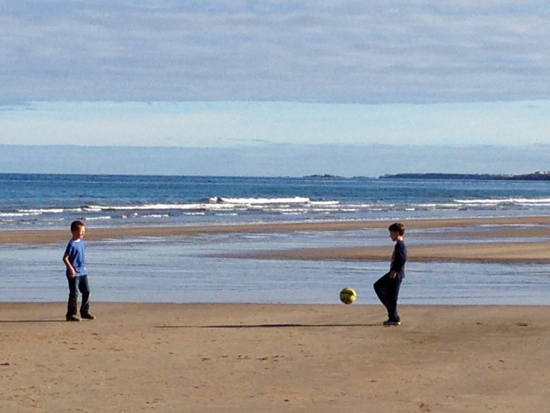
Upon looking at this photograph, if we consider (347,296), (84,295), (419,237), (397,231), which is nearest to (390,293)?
(397,231)

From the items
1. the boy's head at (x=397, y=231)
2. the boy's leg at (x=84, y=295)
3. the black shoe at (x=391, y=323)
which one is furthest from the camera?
the boy's leg at (x=84, y=295)

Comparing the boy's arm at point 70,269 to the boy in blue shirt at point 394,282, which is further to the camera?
the boy's arm at point 70,269

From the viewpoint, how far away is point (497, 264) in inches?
857

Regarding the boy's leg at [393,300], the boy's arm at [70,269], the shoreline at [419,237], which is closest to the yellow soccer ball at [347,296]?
the boy's leg at [393,300]

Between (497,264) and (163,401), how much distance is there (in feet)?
49.4

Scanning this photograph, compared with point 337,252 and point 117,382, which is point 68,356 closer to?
point 117,382

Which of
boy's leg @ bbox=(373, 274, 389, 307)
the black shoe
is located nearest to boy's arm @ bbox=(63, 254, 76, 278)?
boy's leg @ bbox=(373, 274, 389, 307)

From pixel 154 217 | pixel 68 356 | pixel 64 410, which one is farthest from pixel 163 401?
pixel 154 217

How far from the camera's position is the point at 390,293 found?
40.6 feet

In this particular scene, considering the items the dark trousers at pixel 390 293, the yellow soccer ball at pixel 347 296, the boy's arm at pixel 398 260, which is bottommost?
the yellow soccer ball at pixel 347 296

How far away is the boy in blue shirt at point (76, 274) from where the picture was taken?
12703 millimetres

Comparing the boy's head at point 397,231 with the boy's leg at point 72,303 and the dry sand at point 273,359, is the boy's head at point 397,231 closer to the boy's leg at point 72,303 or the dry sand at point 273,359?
the dry sand at point 273,359

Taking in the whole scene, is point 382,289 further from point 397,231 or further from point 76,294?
point 76,294

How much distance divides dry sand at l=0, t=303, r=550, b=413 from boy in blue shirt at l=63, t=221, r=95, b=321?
0.30 metres
